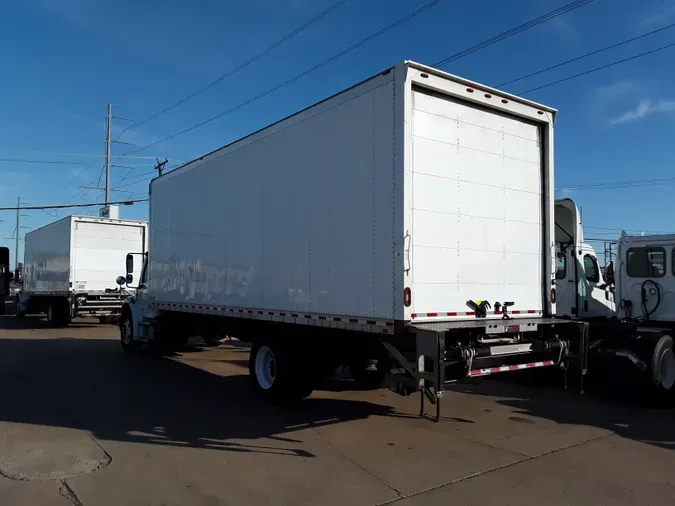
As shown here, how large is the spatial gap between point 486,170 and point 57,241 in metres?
19.5

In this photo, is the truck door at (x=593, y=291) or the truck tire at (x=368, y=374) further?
the truck door at (x=593, y=291)

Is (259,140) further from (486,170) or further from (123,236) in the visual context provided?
(123,236)

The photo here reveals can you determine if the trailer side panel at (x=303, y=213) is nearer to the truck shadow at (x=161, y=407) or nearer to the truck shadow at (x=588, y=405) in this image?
the truck shadow at (x=161, y=407)

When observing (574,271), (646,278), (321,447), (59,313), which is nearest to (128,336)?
(321,447)

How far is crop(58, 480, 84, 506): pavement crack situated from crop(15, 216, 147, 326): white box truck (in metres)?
16.4

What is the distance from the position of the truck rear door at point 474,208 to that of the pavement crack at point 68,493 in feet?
11.8

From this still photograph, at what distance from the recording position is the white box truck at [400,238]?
608 cm

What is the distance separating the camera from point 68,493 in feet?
15.9

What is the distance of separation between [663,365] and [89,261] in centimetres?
1825

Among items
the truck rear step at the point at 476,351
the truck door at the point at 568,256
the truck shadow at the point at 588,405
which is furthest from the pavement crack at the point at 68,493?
the truck door at the point at 568,256

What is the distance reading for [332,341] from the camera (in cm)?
752

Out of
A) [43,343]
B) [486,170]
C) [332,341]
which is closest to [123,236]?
[43,343]

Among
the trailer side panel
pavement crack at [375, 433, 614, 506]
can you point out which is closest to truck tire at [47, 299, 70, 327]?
the trailer side panel

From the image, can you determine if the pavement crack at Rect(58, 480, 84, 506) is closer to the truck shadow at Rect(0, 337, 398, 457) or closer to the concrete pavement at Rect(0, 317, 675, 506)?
the concrete pavement at Rect(0, 317, 675, 506)
